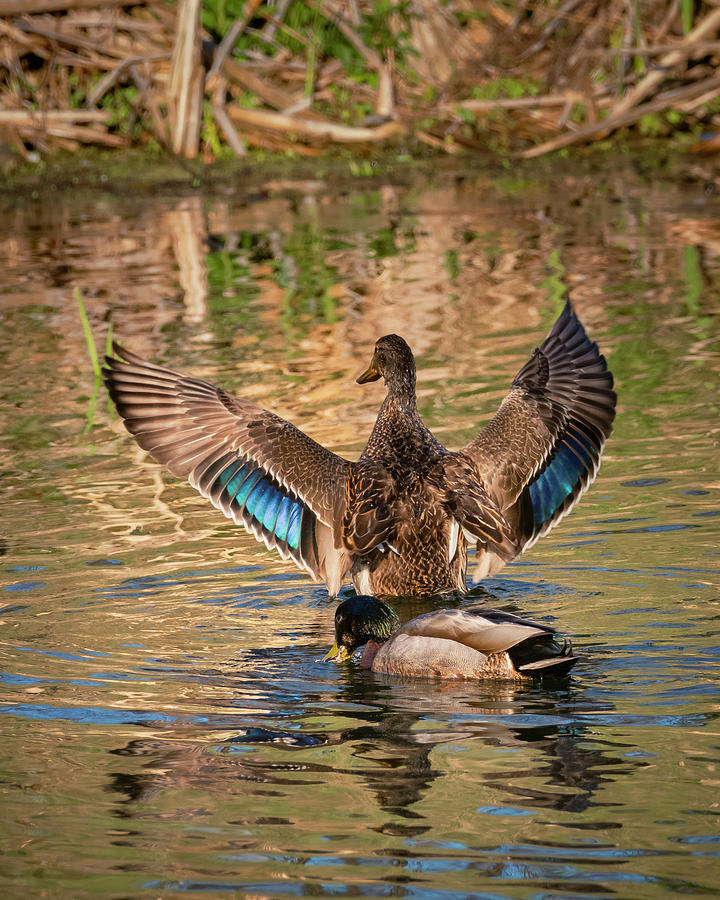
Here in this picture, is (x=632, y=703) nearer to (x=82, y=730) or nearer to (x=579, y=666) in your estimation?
(x=579, y=666)

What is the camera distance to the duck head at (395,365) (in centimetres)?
642

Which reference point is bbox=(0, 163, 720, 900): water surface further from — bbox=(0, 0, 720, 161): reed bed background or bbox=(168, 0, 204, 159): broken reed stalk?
bbox=(0, 0, 720, 161): reed bed background

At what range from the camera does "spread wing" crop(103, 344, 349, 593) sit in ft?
20.3

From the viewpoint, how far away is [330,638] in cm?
562

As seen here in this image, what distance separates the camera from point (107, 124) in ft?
53.7

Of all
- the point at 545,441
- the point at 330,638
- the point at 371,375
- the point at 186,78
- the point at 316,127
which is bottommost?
the point at 330,638

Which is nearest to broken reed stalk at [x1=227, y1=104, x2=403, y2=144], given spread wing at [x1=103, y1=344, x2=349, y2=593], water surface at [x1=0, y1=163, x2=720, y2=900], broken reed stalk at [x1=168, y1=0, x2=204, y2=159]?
broken reed stalk at [x1=168, y1=0, x2=204, y2=159]

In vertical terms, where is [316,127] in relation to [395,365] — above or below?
above

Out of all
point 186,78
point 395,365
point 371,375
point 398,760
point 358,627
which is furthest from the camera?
point 186,78

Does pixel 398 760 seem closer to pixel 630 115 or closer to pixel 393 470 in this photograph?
pixel 393 470

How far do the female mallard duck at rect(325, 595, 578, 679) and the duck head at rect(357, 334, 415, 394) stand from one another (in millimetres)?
1238

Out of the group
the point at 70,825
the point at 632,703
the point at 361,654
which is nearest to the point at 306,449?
the point at 361,654

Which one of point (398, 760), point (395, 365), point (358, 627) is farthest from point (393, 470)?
point (398, 760)

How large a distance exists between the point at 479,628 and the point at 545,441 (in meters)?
1.56
